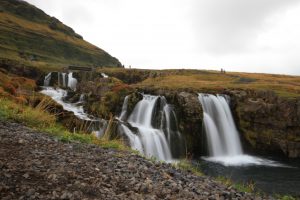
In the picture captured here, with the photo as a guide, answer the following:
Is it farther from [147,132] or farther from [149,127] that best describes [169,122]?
[147,132]

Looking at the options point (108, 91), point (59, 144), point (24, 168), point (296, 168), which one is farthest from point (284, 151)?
point (24, 168)

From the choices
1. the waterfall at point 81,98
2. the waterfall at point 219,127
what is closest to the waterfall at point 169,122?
the waterfall at point 219,127

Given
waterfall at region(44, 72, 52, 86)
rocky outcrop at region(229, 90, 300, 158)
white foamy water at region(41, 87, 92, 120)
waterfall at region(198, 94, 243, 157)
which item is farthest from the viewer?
waterfall at region(44, 72, 52, 86)

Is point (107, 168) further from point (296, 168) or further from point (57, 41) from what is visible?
point (57, 41)

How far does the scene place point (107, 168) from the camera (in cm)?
760

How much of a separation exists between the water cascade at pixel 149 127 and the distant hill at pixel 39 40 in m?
58.0

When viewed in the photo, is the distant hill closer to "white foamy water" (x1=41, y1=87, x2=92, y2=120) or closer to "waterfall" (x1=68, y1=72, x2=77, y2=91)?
"waterfall" (x1=68, y1=72, x2=77, y2=91)

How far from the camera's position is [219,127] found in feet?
119

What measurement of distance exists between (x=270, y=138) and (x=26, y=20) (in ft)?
396

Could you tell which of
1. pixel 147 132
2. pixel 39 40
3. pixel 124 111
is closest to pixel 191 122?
pixel 147 132

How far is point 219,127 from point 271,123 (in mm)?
7056

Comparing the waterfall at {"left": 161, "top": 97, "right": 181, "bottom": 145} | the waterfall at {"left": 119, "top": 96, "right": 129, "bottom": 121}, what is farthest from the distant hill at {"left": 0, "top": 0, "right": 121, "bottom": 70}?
Result: the waterfall at {"left": 161, "top": 97, "right": 181, "bottom": 145}

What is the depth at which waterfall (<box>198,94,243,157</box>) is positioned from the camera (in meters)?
33.9

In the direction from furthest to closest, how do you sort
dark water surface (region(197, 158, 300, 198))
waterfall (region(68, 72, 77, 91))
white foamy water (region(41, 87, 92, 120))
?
waterfall (region(68, 72, 77, 91)) → white foamy water (region(41, 87, 92, 120)) → dark water surface (region(197, 158, 300, 198))
